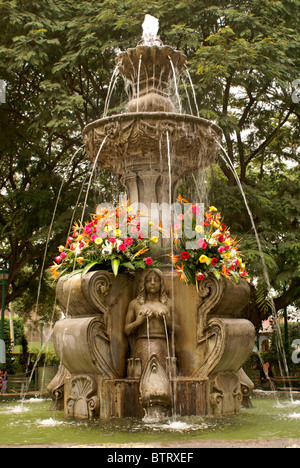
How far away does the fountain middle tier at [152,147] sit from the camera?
8.02 m

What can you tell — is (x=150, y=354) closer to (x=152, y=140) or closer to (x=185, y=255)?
(x=185, y=255)

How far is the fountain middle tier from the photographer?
8.02m

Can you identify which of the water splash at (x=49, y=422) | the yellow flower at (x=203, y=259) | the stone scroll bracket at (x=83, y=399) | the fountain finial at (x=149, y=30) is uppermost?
the fountain finial at (x=149, y=30)

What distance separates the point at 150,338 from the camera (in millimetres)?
7289

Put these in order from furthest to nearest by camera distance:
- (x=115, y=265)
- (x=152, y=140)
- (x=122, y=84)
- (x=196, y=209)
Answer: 1. (x=122, y=84)
2. (x=152, y=140)
3. (x=196, y=209)
4. (x=115, y=265)

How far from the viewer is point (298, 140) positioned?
62.2 feet

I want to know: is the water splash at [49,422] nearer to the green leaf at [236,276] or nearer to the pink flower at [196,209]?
the green leaf at [236,276]

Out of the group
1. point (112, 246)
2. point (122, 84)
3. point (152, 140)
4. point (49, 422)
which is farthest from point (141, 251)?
point (122, 84)

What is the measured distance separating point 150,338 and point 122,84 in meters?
10.7

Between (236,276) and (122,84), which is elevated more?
(122,84)

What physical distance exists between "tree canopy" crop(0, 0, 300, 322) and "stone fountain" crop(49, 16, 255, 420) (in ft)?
18.5

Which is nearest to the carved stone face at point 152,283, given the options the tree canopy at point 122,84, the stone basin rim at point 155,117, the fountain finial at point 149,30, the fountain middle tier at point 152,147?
the fountain middle tier at point 152,147

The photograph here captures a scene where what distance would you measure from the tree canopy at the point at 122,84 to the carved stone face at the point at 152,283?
5.88m

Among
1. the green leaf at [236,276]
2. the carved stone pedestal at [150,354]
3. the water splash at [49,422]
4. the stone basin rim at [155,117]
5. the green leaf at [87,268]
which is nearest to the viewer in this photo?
the water splash at [49,422]
